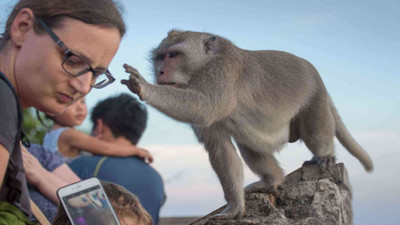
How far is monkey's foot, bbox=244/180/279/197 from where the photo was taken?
4231 millimetres

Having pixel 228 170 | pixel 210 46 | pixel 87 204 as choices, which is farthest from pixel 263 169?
pixel 87 204

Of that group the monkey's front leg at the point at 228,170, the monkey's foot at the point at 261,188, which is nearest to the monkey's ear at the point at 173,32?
the monkey's front leg at the point at 228,170

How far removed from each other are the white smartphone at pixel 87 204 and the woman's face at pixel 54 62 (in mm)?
609

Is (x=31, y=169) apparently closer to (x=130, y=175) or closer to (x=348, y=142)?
(x=130, y=175)

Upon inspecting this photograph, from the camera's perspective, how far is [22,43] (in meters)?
1.94

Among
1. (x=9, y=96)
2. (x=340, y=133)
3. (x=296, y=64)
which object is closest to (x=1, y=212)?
(x=9, y=96)

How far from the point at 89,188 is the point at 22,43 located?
941 mm

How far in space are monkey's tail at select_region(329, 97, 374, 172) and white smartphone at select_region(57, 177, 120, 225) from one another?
3957 millimetres

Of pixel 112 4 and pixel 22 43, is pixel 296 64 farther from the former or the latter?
pixel 22 43

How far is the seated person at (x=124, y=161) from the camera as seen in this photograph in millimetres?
4637

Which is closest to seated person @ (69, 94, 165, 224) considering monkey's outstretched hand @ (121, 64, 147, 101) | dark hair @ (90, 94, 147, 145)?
dark hair @ (90, 94, 147, 145)

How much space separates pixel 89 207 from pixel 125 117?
282cm

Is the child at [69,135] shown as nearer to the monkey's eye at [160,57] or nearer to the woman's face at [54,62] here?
the monkey's eye at [160,57]

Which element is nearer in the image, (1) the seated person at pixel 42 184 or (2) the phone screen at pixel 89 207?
(2) the phone screen at pixel 89 207
